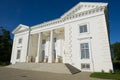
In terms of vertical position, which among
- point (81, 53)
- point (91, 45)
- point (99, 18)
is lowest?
point (81, 53)

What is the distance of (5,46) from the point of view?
113 feet

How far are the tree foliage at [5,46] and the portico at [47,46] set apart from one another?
13756 mm

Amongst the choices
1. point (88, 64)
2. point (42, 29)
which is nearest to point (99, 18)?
point (88, 64)

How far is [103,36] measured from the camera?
14.9 meters

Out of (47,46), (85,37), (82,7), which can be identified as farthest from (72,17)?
(47,46)

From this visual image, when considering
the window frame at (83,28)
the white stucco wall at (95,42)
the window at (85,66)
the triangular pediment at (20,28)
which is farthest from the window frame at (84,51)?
the triangular pediment at (20,28)

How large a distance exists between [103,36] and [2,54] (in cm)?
3220

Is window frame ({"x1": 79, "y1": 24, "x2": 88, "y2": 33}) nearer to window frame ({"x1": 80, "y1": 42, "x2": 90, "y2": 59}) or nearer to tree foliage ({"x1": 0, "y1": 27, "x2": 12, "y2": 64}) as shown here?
window frame ({"x1": 80, "y1": 42, "x2": 90, "y2": 59})

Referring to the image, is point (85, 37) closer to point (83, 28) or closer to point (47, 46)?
point (83, 28)

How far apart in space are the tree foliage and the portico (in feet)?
45.1

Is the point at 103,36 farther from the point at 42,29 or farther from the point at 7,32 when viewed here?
the point at 7,32

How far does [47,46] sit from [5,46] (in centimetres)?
1800

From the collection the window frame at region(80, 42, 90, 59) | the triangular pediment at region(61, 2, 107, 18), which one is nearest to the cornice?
the triangular pediment at region(61, 2, 107, 18)

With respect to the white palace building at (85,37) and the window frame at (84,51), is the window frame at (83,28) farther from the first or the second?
the window frame at (84,51)
